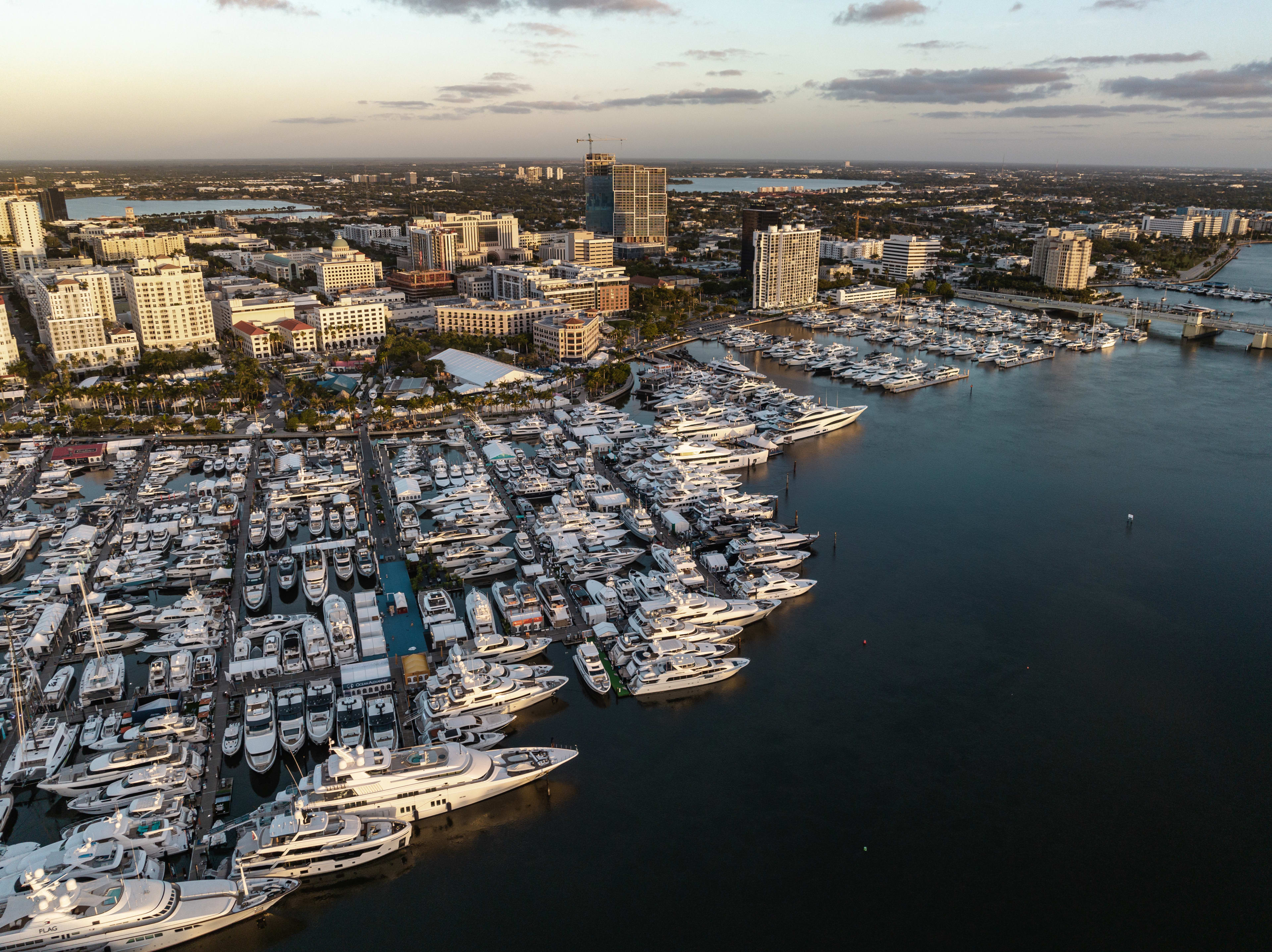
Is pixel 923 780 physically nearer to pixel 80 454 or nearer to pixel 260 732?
pixel 260 732

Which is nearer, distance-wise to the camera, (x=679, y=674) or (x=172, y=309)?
(x=679, y=674)

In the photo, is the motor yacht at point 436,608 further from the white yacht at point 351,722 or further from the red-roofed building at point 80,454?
the red-roofed building at point 80,454

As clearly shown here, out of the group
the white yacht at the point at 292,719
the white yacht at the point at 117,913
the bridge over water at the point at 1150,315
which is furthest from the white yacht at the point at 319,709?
the bridge over water at the point at 1150,315

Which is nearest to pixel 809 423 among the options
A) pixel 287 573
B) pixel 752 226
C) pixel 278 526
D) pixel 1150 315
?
pixel 278 526

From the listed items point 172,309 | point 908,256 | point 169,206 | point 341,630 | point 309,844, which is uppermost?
point 169,206

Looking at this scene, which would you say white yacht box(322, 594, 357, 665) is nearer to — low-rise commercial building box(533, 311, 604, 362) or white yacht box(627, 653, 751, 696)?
white yacht box(627, 653, 751, 696)

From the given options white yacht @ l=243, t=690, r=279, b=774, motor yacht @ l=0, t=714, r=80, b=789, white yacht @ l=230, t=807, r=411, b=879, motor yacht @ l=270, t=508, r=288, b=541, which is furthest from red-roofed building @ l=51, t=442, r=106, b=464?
white yacht @ l=230, t=807, r=411, b=879
